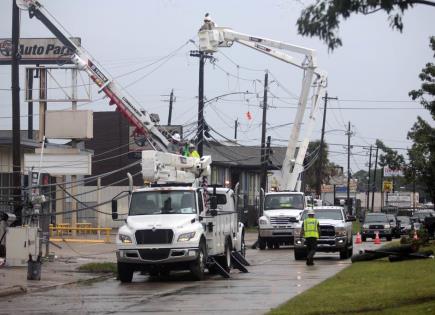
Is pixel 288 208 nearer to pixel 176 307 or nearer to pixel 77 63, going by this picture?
pixel 77 63

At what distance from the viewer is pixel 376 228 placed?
49406mm

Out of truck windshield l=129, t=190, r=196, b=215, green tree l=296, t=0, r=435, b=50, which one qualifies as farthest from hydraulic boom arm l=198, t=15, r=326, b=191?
green tree l=296, t=0, r=435, b=50

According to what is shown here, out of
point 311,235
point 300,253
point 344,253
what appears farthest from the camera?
point 344,253

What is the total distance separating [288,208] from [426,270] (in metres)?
17.7

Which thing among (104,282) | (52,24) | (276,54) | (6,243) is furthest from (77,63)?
(104,282)

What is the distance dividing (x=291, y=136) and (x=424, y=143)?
25.7 ft

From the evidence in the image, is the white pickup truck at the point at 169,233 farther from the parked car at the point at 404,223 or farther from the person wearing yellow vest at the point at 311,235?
the parked car at the point at 404,223

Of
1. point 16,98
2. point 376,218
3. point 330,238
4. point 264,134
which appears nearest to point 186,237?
point 16,98

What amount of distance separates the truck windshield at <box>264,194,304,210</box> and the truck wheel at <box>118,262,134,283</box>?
677 inches

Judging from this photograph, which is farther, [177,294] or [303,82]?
[303,82]

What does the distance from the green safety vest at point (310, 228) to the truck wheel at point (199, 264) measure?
5.81 m

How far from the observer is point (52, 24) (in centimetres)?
3625

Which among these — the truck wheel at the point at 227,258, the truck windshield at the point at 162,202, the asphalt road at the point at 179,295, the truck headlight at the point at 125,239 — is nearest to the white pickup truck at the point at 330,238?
the asphalt road at the point at 179,295

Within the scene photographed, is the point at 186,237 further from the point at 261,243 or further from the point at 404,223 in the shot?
the point at 404,223
